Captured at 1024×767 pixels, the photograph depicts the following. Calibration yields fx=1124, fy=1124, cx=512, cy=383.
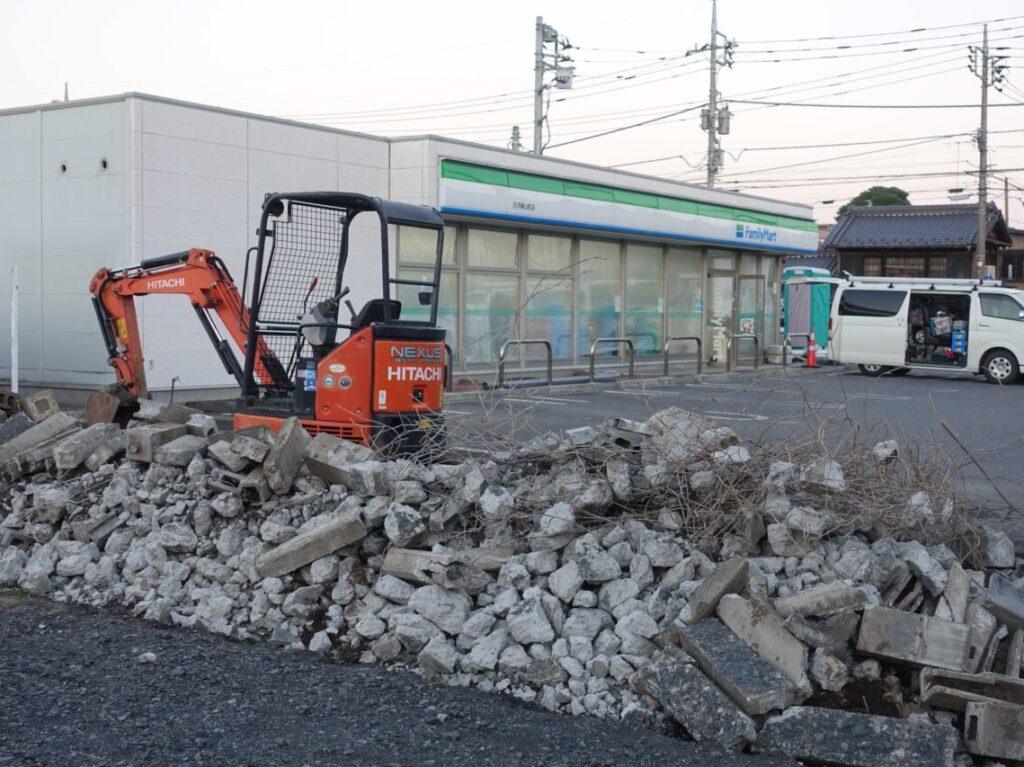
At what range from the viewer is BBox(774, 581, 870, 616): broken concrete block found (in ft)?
16.5

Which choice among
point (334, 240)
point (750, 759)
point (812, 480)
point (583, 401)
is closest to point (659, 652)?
point (750, 759)

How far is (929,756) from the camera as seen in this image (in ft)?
14.1

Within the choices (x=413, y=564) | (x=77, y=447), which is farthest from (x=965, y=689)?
(x=77, y=447)

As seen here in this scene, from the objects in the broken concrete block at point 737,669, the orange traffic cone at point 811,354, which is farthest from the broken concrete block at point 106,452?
the orange traffic cone at point 811,354

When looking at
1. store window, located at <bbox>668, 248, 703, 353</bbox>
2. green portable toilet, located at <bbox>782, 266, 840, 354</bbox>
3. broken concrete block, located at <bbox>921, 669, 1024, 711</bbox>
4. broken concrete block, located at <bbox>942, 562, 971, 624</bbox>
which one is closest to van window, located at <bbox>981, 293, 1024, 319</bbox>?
store window, located at <bbox>668, 248, 703, 353</bbox>

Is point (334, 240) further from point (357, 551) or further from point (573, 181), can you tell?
point (573, 181)

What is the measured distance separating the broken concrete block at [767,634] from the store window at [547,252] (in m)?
16.4

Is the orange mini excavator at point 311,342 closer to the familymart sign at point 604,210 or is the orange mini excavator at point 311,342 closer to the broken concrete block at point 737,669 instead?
the broken concrete block at point 737,669

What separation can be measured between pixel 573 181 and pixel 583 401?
570 cm

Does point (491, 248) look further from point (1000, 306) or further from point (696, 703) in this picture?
point (696, 703)

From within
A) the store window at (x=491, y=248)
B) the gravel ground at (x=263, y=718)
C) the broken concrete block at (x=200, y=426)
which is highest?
the store window at (x=491, y=248)

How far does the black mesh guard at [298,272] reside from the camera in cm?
959

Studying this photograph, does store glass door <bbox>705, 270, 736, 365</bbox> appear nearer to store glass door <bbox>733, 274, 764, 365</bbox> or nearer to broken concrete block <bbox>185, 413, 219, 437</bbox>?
store glass door <bbox>733, 274, 764, 365</bbox>

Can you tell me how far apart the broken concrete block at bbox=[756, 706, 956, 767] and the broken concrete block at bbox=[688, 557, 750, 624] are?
2.24 ft
